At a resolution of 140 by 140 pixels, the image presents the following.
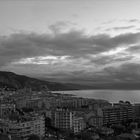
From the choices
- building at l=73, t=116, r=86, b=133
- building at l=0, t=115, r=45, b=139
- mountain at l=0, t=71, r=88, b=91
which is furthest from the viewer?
mountain at l=0, t=71, r=88, b=91

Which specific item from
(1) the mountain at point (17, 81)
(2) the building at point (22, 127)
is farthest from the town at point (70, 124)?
(1) the mountain at point (17, 81)

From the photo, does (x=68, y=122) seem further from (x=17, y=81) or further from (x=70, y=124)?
(x=17, y=81)

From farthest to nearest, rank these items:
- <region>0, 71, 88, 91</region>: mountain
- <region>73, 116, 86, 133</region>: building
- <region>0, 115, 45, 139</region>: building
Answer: <region>0, 71, 88, 91</region>: mountain < <region>73, 116, 86, 133</region>: building < <region>0, 115, 45, 139</region>: building

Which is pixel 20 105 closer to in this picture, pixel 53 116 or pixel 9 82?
pixel 53 116

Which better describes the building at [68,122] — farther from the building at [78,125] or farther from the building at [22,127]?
the building at [22,127]

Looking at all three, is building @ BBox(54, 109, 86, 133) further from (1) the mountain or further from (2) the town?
(1) the mountain

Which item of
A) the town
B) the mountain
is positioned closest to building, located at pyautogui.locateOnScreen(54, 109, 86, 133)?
the town

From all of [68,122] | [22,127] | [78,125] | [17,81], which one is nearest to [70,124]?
[68,122]

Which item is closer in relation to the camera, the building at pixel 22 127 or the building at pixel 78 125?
the building at pixel 22 127

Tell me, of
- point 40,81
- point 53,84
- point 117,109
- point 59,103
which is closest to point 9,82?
point 40,81

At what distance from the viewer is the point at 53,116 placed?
1844cm

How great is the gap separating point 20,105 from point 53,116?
12487mm

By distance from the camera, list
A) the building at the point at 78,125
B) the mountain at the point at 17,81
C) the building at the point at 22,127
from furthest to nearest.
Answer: the mountain at the point at 17,81
the building at the point at 78,125
the building at the point at 22,127

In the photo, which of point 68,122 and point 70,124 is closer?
point 70,124
